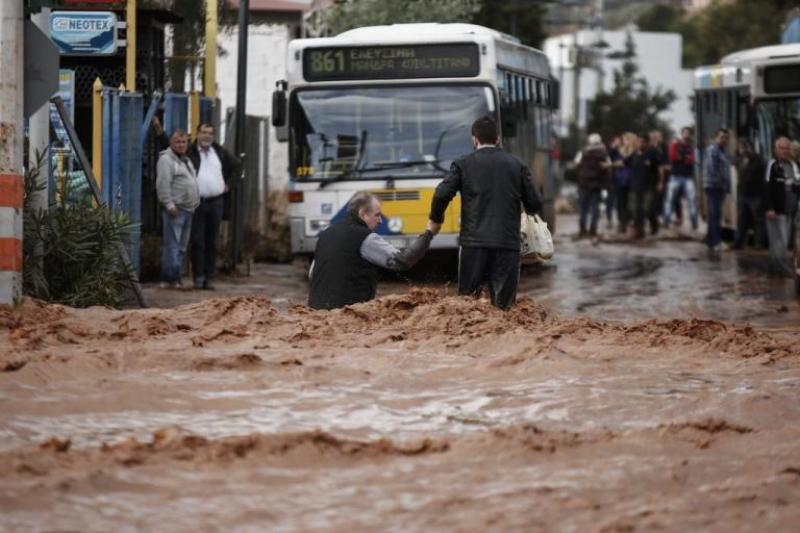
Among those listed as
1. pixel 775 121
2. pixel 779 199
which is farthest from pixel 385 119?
pixel 775 121

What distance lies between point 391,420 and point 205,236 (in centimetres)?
1218

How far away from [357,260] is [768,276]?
1268 centimetres

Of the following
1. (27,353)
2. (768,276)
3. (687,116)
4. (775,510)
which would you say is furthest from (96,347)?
(687,116)

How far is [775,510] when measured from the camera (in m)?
7.84

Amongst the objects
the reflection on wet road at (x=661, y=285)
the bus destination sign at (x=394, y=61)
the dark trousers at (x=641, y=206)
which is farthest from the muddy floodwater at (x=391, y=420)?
the dark trousers at (x=641, y=206)

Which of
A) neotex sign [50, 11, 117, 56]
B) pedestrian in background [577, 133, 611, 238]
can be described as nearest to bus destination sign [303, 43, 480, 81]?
neotex sign [50, 11, 117, 56]

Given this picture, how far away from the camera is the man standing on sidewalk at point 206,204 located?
2102 centimetres

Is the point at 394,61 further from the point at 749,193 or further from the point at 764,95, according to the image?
the point at 749,193

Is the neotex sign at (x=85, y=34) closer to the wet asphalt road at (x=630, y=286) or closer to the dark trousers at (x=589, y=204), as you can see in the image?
the wet asphalt road at (x=630, y=286)

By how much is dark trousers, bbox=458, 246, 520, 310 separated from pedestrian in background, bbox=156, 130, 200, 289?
674 centimetres

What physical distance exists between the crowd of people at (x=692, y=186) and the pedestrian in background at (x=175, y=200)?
6.98 m

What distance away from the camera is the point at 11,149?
568 inches

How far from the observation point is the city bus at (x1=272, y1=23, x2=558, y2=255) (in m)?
22.3

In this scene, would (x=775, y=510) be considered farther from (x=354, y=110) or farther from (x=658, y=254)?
(x=658, y=254)
